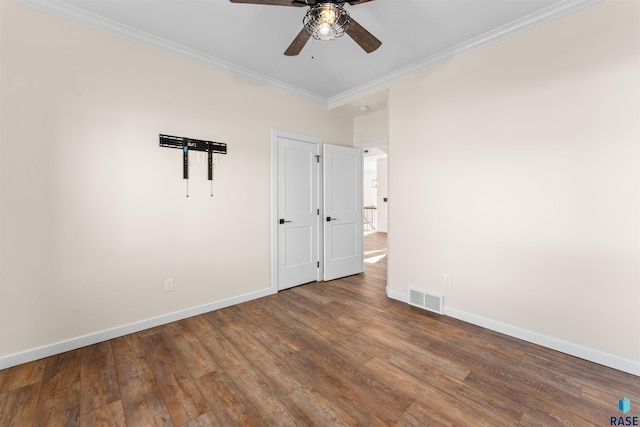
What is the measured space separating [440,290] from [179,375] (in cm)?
266

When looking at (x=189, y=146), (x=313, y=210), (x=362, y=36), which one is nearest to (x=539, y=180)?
(x=362, y=36)

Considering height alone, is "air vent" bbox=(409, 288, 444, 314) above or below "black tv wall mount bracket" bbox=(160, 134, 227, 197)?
below

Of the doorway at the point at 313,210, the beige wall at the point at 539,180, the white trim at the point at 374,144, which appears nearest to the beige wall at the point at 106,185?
the doorway at the point at 313,210

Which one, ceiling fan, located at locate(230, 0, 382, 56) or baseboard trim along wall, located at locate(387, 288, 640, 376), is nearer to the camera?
ceiling fan, located at locate(230, 0, 382, 56)

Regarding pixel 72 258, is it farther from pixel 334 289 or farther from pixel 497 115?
pixel 497 115

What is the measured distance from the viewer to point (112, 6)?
224cm

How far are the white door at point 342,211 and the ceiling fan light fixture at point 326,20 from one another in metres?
2.31

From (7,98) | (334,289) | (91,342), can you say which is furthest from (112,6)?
(334,289)

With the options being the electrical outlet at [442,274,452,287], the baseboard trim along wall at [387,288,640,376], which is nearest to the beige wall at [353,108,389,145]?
the electrical outlet at [442,274,452,287]

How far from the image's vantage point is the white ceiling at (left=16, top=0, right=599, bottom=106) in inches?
87.7

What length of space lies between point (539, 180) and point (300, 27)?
2.61 meters

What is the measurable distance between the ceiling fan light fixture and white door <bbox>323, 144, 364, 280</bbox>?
2.31 m

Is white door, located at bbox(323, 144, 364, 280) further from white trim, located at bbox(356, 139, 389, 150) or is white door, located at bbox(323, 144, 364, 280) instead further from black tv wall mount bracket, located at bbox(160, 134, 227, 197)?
black tv wall mount bracket, located at bbox(160, 134, 227, 197)

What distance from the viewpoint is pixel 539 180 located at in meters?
2.37
